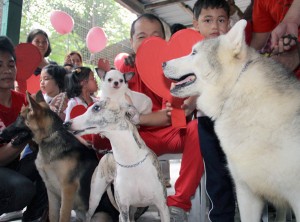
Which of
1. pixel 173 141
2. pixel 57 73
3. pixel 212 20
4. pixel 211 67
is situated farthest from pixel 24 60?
pixel 211 67

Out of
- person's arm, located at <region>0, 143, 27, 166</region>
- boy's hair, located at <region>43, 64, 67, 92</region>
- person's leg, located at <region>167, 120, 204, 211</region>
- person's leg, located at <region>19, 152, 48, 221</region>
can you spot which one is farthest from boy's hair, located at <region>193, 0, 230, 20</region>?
boy's hair, located at <region>43, 64, 67, 92</region>

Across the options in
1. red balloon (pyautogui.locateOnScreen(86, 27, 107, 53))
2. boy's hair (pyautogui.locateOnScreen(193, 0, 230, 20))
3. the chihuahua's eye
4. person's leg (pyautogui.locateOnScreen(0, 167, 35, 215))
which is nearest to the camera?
the chihuahua's eye

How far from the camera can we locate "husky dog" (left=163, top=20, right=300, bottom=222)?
1434 mm

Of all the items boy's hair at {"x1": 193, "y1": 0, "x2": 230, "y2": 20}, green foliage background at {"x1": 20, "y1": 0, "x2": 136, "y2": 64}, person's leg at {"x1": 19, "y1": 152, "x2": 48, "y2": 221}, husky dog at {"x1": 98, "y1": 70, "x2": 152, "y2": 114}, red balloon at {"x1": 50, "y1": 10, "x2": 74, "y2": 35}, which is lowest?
person's leg at {"x1": 19, "y1": 152, "x2": 48, "y2": 221}

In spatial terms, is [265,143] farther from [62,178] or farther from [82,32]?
[82,32]

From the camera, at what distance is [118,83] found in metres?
3.40

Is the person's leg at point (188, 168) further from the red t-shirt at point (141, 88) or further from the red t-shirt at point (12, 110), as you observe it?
the red t-shirt at point (12, 110)

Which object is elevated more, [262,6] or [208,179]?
[262,6]

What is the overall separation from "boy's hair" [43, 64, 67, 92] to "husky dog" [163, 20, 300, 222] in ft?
8.89

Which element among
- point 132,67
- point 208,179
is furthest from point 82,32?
point 208,179

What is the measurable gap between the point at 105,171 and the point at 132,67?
1575 millimetres

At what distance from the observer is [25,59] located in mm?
3180

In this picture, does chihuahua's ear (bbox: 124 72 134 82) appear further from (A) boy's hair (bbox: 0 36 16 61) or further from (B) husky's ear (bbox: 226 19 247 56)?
(B) husky's ear (bbox: 226 19 247 56)

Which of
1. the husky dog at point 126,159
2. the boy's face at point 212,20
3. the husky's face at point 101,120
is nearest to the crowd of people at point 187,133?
the boy's face at point 212,20
